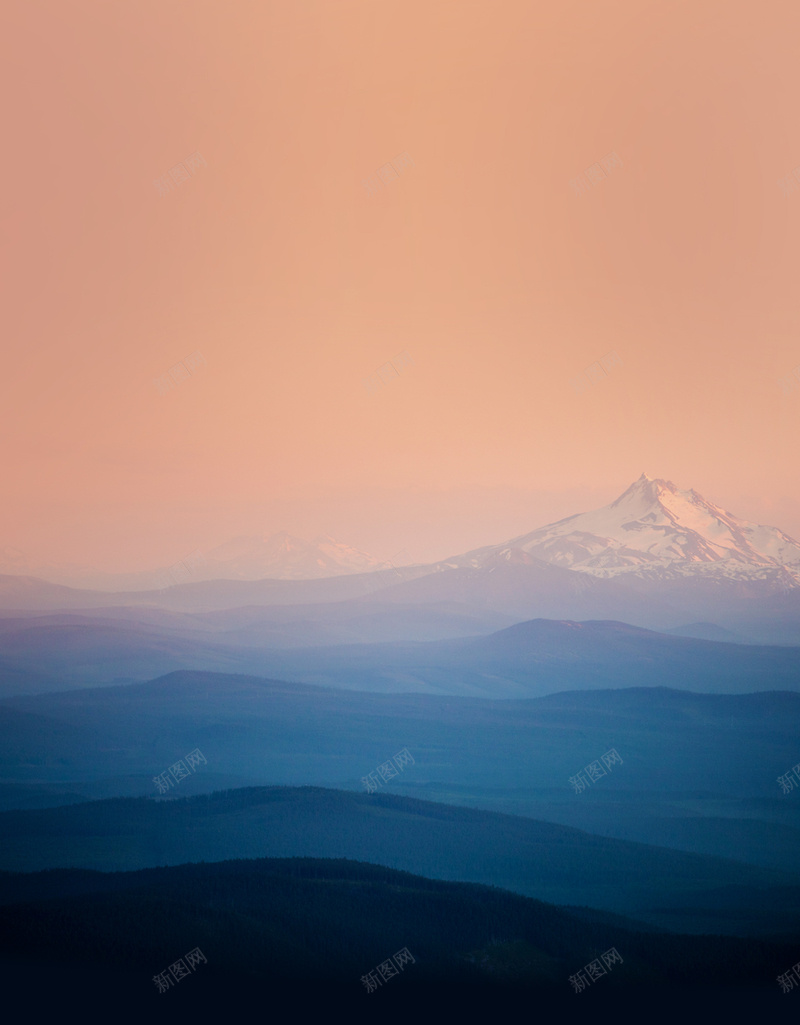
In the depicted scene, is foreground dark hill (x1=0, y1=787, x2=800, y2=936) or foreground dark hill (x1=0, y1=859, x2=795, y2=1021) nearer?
foreground dark hill (x1=0, y1=859, x2=795, y2=1021)

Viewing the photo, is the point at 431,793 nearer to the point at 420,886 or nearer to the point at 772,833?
the point at 772,833

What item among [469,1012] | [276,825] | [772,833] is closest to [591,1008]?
[469,1012]

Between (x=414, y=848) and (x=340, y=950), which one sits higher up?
(x=340, y=950)

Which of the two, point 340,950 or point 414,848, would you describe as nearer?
point 340,950

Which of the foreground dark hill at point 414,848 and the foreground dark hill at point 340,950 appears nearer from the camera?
the foreground dark hill at point 340,950
